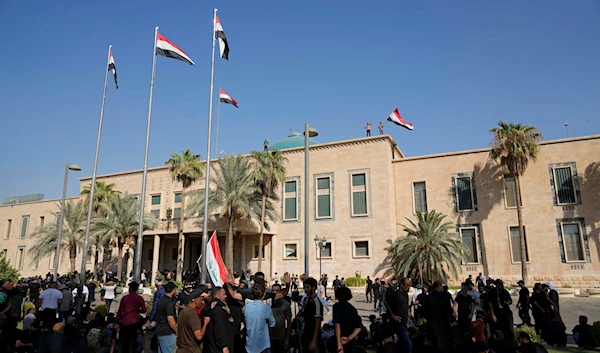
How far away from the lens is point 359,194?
112 ft

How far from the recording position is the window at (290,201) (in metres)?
36.2

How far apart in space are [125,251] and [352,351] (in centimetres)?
4107

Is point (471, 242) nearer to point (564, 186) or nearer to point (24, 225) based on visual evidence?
point (564, 186)

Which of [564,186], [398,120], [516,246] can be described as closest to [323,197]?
[398,120]

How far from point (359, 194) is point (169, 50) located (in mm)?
20030

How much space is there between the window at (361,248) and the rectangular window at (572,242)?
43.3ft

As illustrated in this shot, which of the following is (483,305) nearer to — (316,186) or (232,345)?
(232,345)

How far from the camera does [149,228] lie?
120 ft

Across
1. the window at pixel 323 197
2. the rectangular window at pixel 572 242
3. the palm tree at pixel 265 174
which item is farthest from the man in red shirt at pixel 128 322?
the rectangular window at pixel 572 242

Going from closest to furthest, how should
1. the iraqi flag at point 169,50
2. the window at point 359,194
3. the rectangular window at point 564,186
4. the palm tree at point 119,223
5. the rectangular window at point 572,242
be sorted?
the iraqi flag at point 169,50 → the rectangular window at point 572,242 → the rectangular window at point 564,186 → the window at point 359,194 → the palm tree at point 119,223

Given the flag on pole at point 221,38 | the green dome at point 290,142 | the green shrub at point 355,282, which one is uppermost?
the green dome at point 290,142

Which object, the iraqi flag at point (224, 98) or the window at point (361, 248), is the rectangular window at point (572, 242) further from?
the iraqi flag at point (224, 98)

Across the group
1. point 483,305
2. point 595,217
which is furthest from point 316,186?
point 483,305

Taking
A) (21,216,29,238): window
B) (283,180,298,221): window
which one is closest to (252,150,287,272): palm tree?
(283,180,298,221): window
